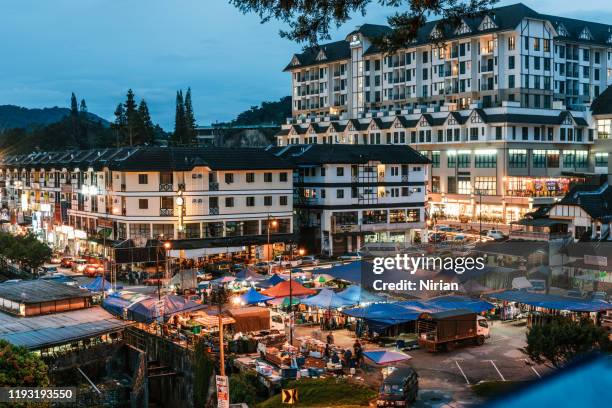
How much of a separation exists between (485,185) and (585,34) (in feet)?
95.0

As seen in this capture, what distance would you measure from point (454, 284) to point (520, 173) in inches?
1721

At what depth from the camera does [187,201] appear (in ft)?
177

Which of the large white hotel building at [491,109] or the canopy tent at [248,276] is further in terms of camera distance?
the large white hotel building at [491,109]

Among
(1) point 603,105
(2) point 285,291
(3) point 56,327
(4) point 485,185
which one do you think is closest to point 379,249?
(2) point 285,291

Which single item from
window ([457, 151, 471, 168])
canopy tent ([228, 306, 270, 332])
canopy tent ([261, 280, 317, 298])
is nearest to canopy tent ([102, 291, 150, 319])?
canopy tent ([228, 306, 270, 332])

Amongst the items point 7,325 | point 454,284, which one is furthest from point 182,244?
point 454,284

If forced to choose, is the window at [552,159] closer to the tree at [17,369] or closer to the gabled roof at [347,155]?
the gabled roof at [347,155]

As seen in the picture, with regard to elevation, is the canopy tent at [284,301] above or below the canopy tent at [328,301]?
below

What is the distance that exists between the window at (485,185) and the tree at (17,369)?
63737 millimetres

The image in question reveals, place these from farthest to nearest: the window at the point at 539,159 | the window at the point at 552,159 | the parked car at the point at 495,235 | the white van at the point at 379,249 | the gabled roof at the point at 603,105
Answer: the window at the point at 552,159
the gabled roof at the point at 603,105
the window at the point at 539,159
the parked car at the point at 495,235
the white van at the point at 379,249

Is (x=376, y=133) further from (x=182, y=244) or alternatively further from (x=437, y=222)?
(x=182, y=244)

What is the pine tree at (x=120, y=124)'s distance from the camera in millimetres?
107006

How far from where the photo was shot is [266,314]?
1264 inches

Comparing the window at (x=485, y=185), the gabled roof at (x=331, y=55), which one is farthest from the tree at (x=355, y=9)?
the gabled roof at (x=331, y=55)
